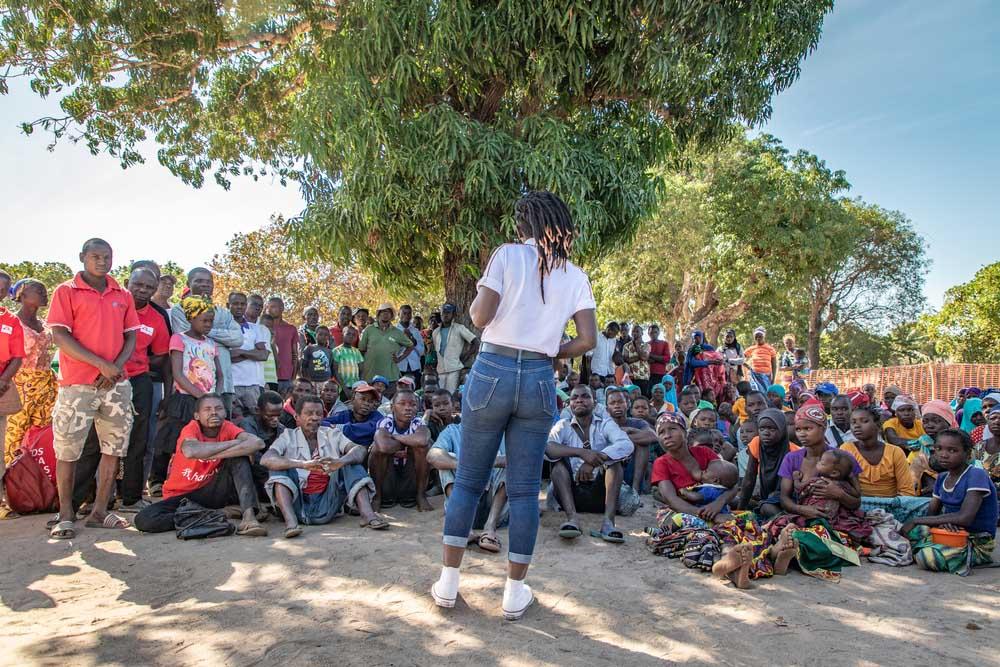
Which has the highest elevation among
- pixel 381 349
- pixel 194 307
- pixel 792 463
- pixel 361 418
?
pixel 194 307

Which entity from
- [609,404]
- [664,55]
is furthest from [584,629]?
[664,55]

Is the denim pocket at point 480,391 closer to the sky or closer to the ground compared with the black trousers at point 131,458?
closer to the sky

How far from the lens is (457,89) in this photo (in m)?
9.62

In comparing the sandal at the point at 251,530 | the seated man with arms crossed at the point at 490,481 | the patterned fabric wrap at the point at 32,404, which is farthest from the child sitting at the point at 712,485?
the patterned fabric wrap at the point at 32,404

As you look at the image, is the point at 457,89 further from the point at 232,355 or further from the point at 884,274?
the point at 884,274

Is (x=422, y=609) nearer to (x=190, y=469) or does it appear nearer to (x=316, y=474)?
(x=316, y=474)

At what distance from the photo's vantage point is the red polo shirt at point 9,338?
5102 millimetres

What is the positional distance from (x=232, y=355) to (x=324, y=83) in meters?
4.25

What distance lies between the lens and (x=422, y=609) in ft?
10.8

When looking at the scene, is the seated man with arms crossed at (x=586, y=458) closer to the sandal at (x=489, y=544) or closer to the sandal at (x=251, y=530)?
the sandal at (x=489, y=544)

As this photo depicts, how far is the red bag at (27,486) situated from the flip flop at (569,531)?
12.7 ft

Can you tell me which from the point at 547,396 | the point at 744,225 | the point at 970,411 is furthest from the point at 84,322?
the point at 744,225

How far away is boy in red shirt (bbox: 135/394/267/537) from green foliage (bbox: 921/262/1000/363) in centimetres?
2535

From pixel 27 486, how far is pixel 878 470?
6317 mm
